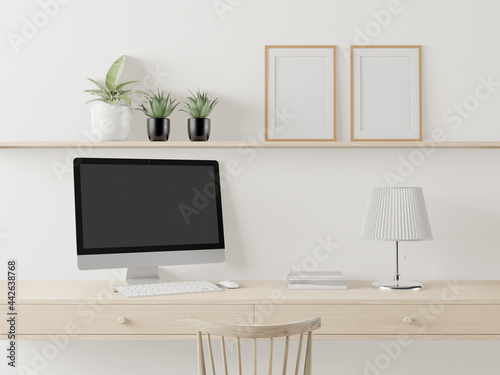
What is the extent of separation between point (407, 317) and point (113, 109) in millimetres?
1525

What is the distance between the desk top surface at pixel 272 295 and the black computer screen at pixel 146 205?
0.68 feet

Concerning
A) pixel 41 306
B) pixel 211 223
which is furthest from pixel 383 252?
pixel 41 306

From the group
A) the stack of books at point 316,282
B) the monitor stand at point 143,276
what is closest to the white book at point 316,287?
the stack of books at point 316,282

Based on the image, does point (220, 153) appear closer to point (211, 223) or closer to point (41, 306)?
point (211, 223)

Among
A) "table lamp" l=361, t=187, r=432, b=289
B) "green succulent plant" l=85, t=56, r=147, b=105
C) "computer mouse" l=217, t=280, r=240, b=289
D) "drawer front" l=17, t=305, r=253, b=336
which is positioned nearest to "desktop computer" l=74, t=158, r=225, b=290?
"computer mouse" l=217, t=280, r=240, b=289

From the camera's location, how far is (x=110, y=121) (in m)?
2.48

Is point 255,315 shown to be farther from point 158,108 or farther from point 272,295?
Result: point 158,108

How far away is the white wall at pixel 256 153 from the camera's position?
8.54 ft

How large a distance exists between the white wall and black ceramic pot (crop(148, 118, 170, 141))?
133mm

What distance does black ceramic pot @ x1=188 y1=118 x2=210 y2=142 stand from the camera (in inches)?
98.3

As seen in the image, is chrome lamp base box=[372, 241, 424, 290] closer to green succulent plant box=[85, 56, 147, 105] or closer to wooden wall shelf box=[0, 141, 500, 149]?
wooden wall shelf box=[0, 141, 500, 149]

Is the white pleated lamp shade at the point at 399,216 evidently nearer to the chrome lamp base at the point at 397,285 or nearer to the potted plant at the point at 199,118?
the chrome lamp base at the point at 397,285

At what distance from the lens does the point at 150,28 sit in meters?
2.63

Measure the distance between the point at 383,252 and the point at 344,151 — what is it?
0.51 m
